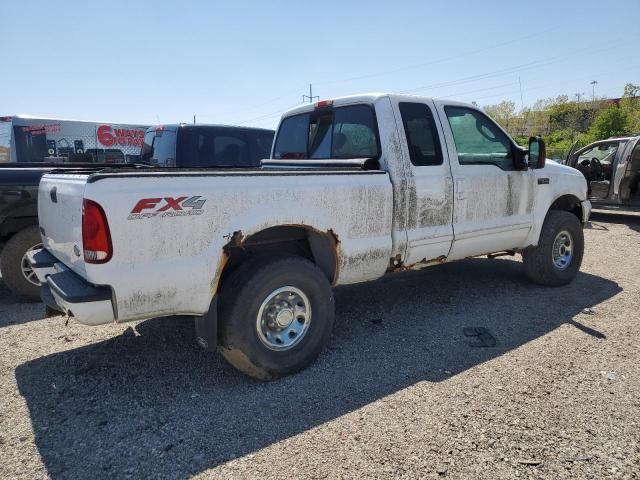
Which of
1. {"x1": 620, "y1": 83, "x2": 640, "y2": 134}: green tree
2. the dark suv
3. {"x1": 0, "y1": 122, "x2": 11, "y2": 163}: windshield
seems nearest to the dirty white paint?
the dark suv

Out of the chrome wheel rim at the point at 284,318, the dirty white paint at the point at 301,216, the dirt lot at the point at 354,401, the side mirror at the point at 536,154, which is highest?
the side mirror at the point at 536,154

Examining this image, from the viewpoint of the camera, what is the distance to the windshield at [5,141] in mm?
17484

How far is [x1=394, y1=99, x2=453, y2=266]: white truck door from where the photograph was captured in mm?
4039

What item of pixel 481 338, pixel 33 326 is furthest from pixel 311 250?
pixel 33 326

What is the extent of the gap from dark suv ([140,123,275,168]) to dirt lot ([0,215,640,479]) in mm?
3541

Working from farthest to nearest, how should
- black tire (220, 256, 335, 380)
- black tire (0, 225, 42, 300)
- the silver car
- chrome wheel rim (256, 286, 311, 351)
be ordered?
the silver car → black tire (0, 225, 42, 300) → chrome wheel rim (256, 286, 311, 351) → black tire (220, 256, 335, 380)

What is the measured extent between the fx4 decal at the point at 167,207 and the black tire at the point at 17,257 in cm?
306

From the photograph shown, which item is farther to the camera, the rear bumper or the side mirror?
the side mirror

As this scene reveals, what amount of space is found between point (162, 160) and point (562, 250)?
20.0ft

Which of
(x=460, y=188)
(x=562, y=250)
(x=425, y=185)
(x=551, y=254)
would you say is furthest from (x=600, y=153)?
(x=425, y=185)

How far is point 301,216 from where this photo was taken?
10.9ft

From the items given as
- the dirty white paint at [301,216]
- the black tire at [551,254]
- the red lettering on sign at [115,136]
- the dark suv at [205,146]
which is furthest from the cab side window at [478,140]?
the red lettering on sign at [115,136]

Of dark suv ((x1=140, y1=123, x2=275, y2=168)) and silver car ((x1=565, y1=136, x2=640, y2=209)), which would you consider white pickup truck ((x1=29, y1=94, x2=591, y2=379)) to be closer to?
dark suv ((x1=140, y1=123, x2=275, y2=168))

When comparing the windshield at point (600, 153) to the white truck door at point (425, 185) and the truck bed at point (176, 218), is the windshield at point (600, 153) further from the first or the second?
the truck bed at point (176, 218)
